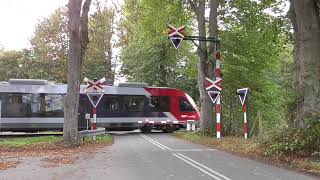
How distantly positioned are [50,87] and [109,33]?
1669 cm

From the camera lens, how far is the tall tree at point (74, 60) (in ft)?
68.2

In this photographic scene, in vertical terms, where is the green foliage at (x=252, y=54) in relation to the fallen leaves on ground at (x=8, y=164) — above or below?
above

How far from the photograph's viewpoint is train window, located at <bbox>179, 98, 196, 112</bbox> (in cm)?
3659

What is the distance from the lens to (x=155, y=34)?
104 feet

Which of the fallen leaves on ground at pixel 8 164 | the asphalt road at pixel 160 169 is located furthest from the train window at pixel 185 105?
the fallen leaves on ground at pixel 8 164

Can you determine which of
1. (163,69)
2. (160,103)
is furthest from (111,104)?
(163,69)

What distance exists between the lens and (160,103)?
35.9 m

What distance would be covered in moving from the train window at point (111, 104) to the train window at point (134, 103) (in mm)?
703

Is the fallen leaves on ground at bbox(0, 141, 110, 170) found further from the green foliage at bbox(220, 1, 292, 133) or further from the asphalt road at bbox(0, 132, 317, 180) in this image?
the green foliage at bbox(220, 1, 292, 133)

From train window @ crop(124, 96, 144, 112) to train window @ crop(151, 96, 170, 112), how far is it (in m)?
0.94

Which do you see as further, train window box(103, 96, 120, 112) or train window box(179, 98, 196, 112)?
train window box(179, 98, 196, 112)

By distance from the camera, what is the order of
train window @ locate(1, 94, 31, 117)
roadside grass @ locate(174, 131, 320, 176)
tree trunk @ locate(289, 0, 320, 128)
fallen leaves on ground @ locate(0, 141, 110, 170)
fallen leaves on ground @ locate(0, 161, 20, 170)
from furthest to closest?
train window @ locate(1, 94, 31, 117) → tree trunk @ locate(289, 0, 320, 128) → fallen leaves on ground @ locate(0, 141, 110, 170) → fallen leaves on ground @ locate(0, 161, 20, 170) → roadside grass @ locate(174, 131, 320, 176)

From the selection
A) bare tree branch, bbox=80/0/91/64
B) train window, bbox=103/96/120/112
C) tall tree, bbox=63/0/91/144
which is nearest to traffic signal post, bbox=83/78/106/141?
tall tree, bbox=63/0/91/144

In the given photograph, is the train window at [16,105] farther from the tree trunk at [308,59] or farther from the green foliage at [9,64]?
the green foliage at [9,64]
